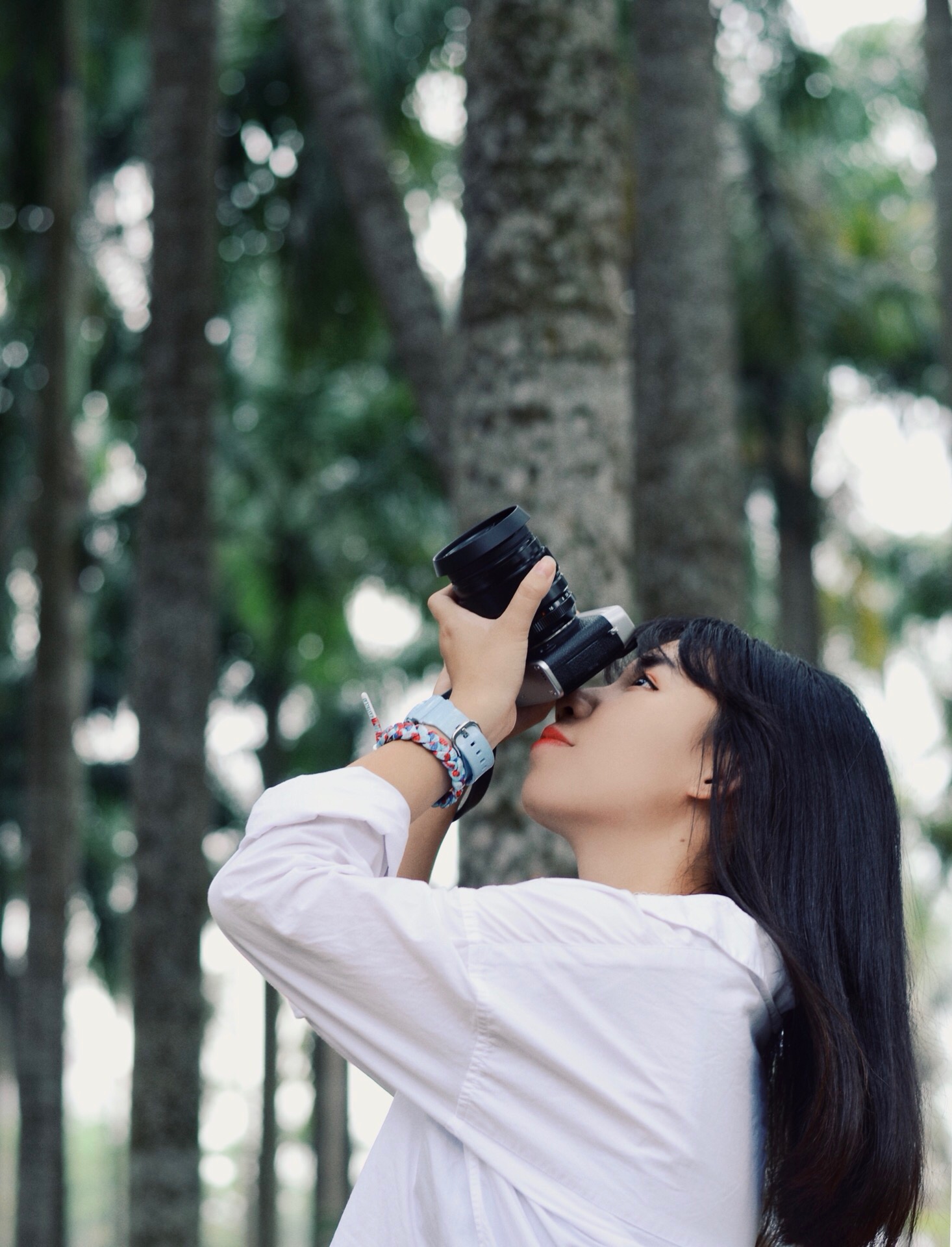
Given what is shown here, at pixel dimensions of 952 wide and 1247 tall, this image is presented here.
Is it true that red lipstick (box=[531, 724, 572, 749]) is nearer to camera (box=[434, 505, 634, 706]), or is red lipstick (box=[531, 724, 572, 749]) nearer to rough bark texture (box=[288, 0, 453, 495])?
camera (box=[434, 505, 634, 706])

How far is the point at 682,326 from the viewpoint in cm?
561

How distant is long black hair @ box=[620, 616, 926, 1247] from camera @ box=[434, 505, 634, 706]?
0.40 feet

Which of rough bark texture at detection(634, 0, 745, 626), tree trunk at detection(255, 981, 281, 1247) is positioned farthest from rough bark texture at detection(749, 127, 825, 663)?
tree trunk at detection(255, 981, 281, 1247)

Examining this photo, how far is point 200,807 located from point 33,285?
6924 mm

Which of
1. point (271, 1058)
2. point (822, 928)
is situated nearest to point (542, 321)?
point (822, 928)

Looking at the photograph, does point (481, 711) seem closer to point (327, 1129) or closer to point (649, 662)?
point (649, 662)

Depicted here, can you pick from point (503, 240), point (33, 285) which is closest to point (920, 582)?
point (33, 285)

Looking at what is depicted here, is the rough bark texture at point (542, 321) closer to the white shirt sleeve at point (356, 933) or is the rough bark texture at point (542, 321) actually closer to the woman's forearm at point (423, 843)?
the woman's forearm at point (423, 843)

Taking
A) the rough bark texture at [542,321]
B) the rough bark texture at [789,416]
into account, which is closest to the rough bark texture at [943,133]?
the rough bark texture at [542,321]

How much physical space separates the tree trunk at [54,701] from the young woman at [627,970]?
7475 millimetres

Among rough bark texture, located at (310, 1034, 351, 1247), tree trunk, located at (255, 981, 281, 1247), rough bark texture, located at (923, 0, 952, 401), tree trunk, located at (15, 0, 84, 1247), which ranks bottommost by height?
rough bark texture, located at (310, 1034, 351, 1247)

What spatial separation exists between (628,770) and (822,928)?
0.93 ft

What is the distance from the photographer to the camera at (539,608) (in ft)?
5.91

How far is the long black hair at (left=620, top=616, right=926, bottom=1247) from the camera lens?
1.65 metres
